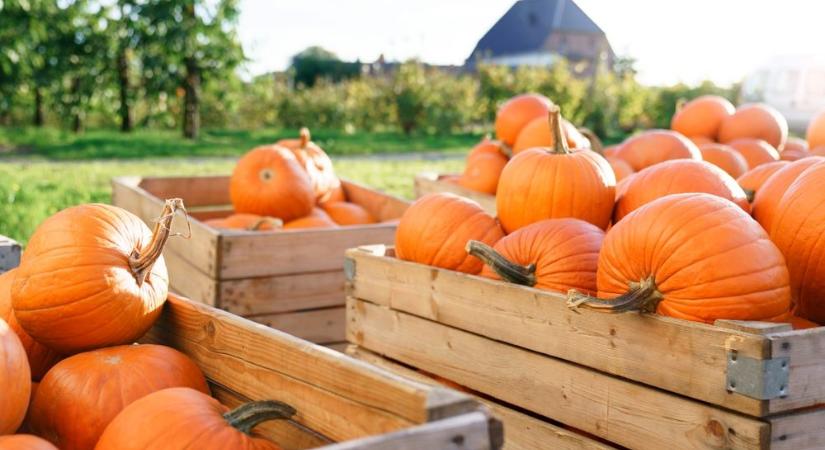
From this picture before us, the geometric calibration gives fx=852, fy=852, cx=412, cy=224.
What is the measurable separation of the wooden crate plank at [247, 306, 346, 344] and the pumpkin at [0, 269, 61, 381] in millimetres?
1424

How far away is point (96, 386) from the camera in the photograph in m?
1.82

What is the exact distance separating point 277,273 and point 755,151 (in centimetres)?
227

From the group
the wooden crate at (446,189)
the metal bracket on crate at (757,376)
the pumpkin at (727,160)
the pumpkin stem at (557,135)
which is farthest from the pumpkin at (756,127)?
the metal bracket on crate at (757,376)

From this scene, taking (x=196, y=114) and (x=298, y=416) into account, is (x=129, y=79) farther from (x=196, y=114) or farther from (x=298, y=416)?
(x=298, y=416)

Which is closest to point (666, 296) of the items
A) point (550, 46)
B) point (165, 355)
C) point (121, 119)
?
point (165, 355)

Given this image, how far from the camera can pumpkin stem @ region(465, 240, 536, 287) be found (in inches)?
91.4

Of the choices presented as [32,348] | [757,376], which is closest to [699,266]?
[757,376]

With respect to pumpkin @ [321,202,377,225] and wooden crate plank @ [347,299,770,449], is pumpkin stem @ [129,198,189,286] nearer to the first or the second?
wooden crate plank @ [347,299,770,449]

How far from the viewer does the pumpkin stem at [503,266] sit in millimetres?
2320

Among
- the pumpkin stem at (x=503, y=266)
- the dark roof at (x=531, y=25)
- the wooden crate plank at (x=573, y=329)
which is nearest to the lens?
the wooden crate plank at (x=573, y=329)

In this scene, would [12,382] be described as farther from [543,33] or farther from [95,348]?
[543,33]

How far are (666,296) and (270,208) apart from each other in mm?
2534

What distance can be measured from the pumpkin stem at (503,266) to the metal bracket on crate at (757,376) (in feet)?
2.21

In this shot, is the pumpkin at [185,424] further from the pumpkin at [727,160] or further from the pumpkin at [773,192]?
the pumpkin at [727,160]
